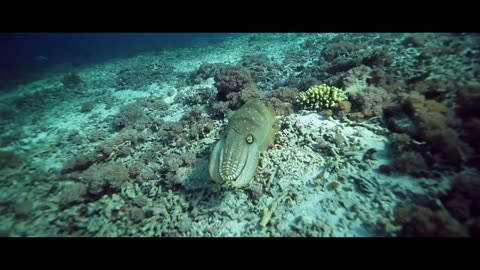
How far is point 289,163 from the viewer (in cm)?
593

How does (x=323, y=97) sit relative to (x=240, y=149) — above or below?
above

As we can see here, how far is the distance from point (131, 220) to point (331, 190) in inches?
185

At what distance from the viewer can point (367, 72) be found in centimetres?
806

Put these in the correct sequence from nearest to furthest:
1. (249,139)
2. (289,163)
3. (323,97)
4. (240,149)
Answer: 1. (240,149)
2. (249,139)
3. (289,163)
4. (323,97)

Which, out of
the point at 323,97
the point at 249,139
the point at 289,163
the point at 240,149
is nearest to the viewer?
the point at 240,149

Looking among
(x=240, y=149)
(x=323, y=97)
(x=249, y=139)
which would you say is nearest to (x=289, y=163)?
(x=249, y=139)

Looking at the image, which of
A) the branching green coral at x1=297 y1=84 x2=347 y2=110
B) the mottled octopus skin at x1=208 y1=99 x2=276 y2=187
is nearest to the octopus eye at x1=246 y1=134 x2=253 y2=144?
the mottled octopus skin at x1=208 y1=99 x2=276 y2=187

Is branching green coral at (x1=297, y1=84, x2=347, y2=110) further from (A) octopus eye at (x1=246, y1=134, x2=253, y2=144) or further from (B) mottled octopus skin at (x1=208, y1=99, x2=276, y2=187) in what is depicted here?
(A) octopus eye at (x1=246, y1=134, x2=253, y2=144)

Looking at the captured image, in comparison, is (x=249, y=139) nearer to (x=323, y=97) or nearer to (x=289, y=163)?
(x=289, y=163)

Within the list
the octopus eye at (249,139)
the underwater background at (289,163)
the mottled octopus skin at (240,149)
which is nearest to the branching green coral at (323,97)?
the underwater background at (289,163)

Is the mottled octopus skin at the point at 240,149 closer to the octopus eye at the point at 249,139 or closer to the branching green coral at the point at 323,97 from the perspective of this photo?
the octopus eye at the point at 249,139

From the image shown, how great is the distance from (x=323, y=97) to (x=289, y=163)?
8.54 ft

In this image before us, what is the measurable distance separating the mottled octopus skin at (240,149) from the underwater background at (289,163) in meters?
0.03

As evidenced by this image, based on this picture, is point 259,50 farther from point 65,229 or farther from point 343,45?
point 65,229
